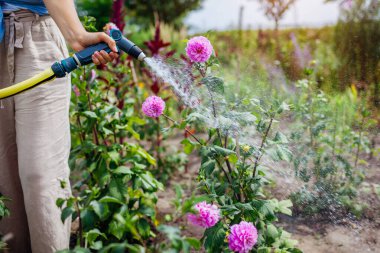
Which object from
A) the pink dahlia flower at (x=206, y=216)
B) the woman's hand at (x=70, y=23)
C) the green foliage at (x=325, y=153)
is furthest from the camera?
the green foliage at (x=325, y=153)

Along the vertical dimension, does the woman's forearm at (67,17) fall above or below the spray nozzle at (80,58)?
above

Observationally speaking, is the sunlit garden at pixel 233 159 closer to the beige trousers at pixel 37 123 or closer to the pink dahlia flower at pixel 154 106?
the pink dahlia flower at pixel 154 106

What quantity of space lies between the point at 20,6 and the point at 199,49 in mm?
747

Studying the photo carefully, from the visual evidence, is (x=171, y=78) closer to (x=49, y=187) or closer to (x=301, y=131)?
(x=49, y=187)

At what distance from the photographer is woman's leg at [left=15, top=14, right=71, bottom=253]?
5.63 ft

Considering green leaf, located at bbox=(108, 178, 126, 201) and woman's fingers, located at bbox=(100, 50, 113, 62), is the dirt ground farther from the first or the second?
woman's fingers, located at bbox=(100, 50, 113, 62)

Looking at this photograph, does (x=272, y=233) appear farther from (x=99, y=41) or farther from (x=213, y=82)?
(x=99, y=41)

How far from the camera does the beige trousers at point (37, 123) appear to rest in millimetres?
1716

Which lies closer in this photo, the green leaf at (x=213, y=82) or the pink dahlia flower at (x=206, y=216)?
the pink dahlia flower at (x=206, y=216)

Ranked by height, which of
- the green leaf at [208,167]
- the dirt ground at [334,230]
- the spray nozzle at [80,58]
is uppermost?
the spray nozzle at [80,58]

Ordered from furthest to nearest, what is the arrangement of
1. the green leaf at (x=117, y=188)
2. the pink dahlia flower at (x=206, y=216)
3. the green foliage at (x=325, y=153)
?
the green foliage at (x=325, y=153), the green leaf at (x=117, y=188), the pink dahlia flower at (x=206, y=216)

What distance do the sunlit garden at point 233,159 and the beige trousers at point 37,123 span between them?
0.41 feet

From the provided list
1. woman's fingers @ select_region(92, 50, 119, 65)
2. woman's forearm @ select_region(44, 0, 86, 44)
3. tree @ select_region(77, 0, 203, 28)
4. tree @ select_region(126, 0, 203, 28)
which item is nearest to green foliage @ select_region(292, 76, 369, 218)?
woman's fingers @ select_region(92, 50, 119, 65)

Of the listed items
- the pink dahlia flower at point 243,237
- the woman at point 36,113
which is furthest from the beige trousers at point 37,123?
the pink dahlia flower at point 243,237
